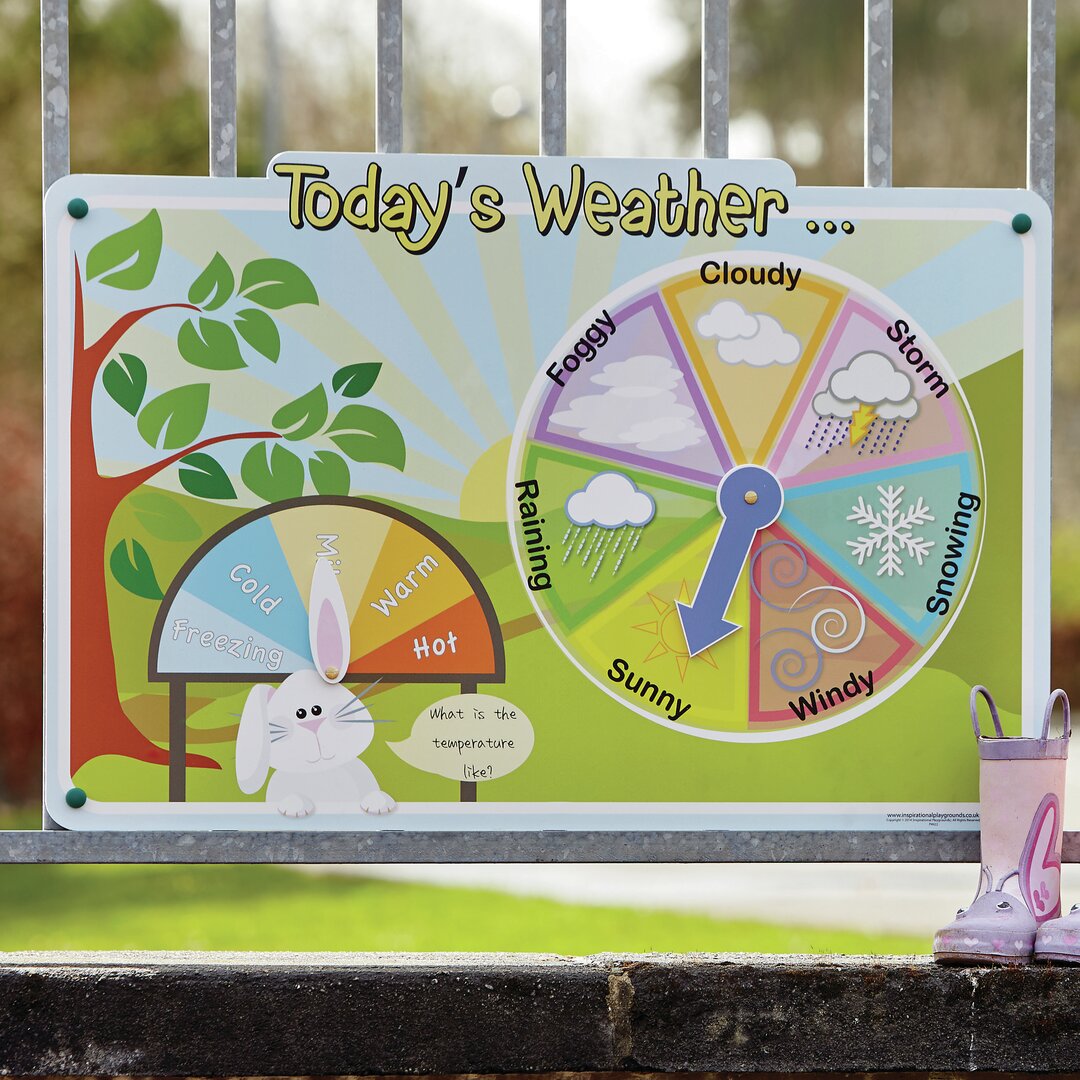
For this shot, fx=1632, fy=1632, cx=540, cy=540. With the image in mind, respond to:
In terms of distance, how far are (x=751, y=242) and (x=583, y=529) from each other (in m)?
0.56

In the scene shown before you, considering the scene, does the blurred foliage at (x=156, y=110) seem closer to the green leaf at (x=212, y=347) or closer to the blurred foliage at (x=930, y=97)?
the blurred foliage at (x=930, y=97)

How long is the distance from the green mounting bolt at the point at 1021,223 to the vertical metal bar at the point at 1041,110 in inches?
2.0

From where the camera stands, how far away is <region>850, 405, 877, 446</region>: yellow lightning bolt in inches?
108

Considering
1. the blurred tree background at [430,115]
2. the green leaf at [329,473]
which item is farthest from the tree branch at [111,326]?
the blurred tree background at [430,115]

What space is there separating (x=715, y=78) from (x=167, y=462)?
43.7 inches

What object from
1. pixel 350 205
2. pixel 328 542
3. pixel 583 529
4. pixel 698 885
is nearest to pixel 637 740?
pixel 583 529

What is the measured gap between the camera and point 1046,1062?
7.87 ft

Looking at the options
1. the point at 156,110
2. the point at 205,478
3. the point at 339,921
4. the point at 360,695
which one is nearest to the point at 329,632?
the point at 360,695

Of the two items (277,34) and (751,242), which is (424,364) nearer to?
(751,242)

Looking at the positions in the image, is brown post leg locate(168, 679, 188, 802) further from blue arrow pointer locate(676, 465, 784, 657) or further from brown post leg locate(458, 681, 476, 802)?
blue arrow pointer locate(676, 465, 784, 657)

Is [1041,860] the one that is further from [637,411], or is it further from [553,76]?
[553,76]

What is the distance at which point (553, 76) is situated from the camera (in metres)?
2.71

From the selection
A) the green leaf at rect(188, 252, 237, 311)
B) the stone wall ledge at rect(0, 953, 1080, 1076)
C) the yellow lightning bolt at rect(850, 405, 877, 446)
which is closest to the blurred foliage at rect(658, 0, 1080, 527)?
the yellow lightning bolt at rect(850, 405, 877, 446)

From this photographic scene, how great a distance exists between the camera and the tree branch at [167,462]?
2.69 meters
